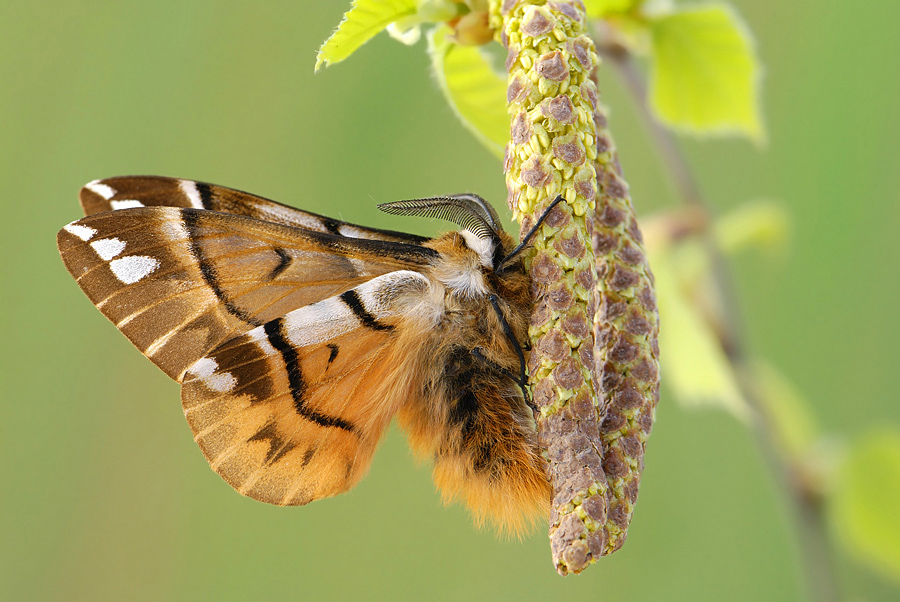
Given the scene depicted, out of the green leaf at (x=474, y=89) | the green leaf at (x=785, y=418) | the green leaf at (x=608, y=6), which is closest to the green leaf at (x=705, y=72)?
the green leaf at (x=608, y=6)

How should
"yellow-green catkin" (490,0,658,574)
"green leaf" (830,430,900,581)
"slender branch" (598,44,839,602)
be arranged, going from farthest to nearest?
1. "green leaf" (830,430,900,581)
2. "slender branch" (598,44,839,602)
3. "yellow-green catkin" (490,0,658,574)

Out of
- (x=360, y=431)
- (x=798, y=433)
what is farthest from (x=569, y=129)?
(x=798, y=433)

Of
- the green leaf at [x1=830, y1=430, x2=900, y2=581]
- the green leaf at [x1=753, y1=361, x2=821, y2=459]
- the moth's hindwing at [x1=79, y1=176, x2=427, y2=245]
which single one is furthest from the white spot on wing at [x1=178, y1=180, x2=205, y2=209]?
the green leaf at [x1=830, y1=430, x2=900, y2=581]

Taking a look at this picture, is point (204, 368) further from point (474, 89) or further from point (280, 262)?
point (474, 89)

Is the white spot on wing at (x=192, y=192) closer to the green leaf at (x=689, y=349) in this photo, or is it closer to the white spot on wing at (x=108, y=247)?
the white spot on wing at (x=108, y=247)

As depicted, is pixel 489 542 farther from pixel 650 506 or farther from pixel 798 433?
pixel 798 433

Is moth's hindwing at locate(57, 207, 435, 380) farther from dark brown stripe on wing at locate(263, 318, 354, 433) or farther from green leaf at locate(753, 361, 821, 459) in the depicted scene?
green leaf at locate(753, 361, 821, 459)
